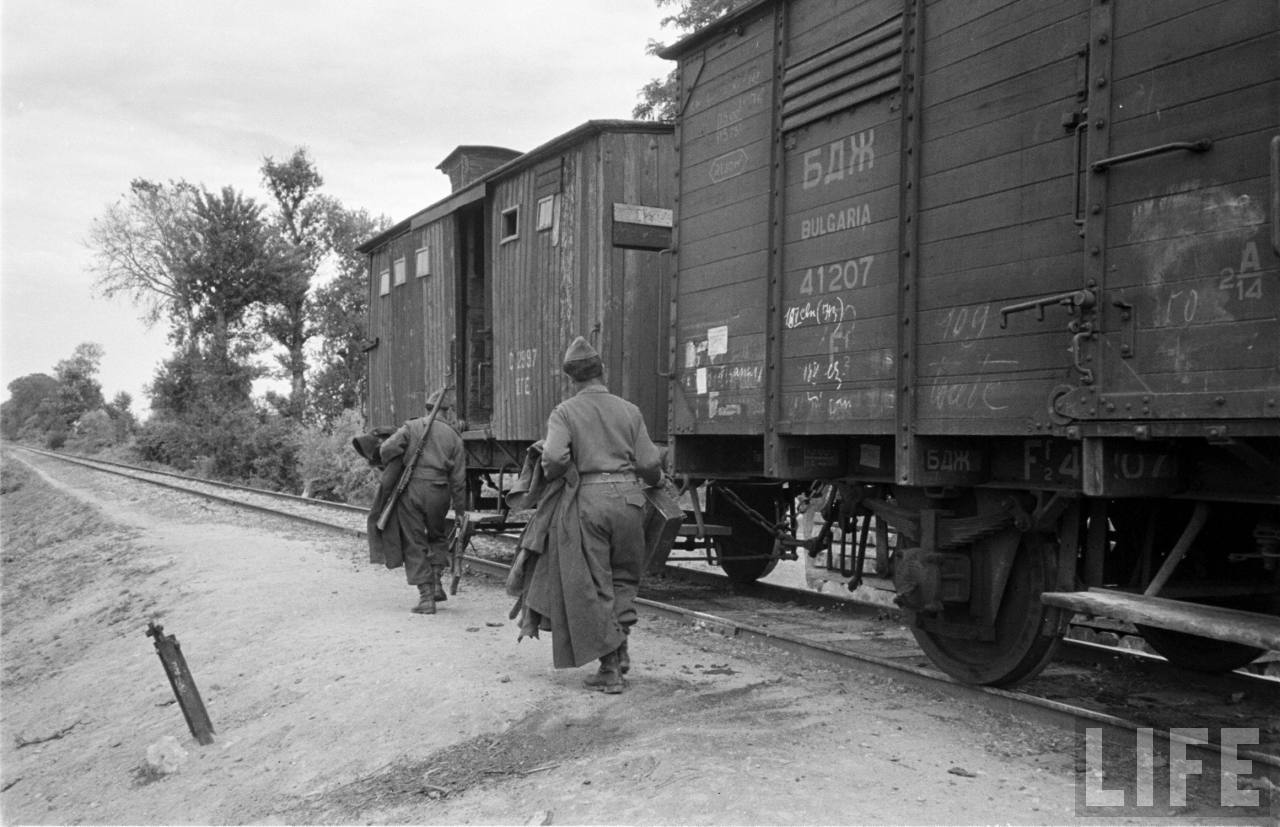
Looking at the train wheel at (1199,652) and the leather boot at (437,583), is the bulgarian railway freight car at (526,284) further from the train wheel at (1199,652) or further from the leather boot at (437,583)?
the train wheel at (1199,652)

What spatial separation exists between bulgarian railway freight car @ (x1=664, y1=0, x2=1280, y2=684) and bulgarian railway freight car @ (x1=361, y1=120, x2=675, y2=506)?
5.52 feet

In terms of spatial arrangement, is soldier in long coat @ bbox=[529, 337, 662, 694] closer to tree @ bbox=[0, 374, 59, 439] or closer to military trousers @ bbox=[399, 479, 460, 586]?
military trousers @ bbox=[399, 479, 460, 586]

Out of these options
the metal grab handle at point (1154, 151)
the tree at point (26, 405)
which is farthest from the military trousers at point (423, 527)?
the tree at point (26, 405)

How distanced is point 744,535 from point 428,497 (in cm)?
294

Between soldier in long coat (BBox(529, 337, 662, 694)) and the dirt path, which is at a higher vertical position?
soldier in long coat (BBox(529, 337, 662, 694))

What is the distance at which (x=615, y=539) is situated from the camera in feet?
20.0

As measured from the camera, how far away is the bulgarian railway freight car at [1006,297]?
4188 millimetres

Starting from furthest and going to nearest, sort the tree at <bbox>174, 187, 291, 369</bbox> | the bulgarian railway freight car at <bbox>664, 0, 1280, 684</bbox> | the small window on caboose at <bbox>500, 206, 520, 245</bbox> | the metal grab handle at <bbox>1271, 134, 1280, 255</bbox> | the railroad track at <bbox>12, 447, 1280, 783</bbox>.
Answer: the tree at <bbox>174, 187, 291, 369</bbox>
the small window on caboose at <bbox>500, 206, 520, 245</bbox>
the railroad track at <bbox>12, 447, 1280, 783</bbox>
the bulgarian railway freight car at <bbox>664, 0, 1280, 684</bbox>
the metal grab handle at <bbox>1271, 134, 1280, 255</bbox>

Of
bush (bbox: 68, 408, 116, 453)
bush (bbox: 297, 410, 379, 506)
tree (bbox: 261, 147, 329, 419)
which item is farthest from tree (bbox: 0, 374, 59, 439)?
bush (bbox: 297, 410, 379, 506)

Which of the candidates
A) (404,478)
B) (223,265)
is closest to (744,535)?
(404,478)

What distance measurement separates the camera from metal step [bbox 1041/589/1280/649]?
4.00 metres

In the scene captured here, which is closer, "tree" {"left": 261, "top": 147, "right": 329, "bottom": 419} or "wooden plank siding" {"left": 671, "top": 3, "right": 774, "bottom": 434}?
"wooden plank siding" {"left": 671, "top": 3, "right": 774, "bottom": 434}

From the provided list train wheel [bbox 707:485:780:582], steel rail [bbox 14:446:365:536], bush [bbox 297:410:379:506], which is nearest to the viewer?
train wheel [bbox 707:485:780:582]

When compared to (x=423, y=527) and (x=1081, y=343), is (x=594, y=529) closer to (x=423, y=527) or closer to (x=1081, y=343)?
(x=1081, y=343)
